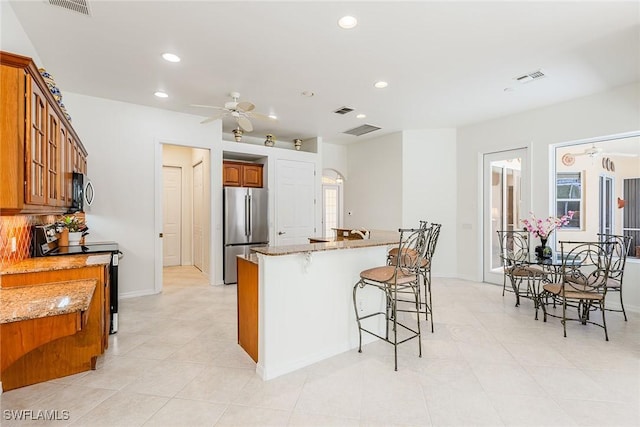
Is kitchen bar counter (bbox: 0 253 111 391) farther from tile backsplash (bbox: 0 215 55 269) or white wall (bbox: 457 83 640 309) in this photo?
white wall (bbox: 457 83 640 309)

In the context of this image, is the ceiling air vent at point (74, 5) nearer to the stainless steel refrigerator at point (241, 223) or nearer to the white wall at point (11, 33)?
the white wall at point (11, 33)

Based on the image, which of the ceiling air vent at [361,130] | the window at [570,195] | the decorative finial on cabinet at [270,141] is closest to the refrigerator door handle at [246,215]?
the decorative finial on cabinet at [270,141]

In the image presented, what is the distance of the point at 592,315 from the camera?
3834 mm

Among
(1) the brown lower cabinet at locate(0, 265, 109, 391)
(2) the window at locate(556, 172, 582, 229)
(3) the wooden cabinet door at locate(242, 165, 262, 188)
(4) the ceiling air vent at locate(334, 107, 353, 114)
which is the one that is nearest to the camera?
(1) the brown lower cabinet at locate(0, 265, 109, 391)

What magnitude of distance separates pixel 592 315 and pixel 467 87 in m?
3.28

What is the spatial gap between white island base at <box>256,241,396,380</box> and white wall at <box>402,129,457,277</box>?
329 cm

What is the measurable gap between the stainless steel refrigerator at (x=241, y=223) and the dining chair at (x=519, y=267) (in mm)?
4007

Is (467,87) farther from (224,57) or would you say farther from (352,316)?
(352,316)

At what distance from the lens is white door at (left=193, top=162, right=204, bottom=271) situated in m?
6.25

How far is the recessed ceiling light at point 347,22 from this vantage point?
257cm

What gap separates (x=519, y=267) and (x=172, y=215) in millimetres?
7044

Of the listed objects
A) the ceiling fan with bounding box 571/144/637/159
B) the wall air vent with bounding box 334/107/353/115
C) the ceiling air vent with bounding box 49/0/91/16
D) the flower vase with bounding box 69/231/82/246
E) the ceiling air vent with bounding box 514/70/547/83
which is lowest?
the flower vase with bounding box 69/231/82/246

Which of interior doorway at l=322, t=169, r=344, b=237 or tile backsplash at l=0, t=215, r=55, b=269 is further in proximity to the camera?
interior doorway at l=322, t=169, r=344, b=237

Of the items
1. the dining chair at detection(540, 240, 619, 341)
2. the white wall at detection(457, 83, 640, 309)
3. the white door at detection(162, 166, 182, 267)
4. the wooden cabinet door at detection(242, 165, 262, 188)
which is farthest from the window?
the white door at detection(162, 166, 182, 267)
